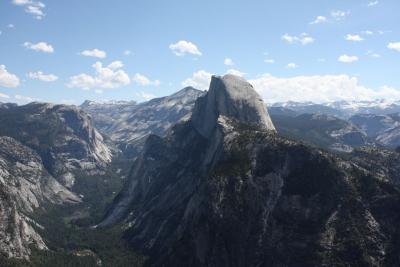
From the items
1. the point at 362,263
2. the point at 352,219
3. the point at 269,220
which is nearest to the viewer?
the point at 362,263

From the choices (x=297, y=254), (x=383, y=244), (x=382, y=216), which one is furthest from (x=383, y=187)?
(x=297, y=254)

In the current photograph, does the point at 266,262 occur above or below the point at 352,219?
below

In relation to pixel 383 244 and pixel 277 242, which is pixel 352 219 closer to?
pixel 383 244

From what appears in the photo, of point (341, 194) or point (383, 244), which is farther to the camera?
point (341, 194)

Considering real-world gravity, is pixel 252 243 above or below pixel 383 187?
below

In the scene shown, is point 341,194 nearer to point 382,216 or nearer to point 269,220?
point 382,216

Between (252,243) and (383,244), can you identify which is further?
(252,243)

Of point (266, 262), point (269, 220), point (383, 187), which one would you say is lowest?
point (266, 262)

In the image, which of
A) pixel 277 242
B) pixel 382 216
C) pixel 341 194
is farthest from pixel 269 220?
pixel 382 216

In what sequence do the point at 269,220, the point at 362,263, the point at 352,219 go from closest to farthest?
the point at 362,263
the point at 352,219
the point at 269,220
